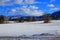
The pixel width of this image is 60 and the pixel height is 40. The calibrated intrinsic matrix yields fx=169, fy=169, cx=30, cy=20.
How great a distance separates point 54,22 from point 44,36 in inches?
9.2

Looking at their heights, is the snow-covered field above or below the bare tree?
below

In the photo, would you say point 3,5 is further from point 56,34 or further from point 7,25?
point 56,34

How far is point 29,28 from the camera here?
2.27m

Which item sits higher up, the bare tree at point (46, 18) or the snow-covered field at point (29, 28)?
the bare tree at point (46, 18)

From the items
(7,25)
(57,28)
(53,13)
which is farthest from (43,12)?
(7,25)

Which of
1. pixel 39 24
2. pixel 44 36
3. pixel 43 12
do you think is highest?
pixel 43 12

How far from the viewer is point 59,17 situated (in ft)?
7.48

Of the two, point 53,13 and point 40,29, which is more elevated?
point 53,13

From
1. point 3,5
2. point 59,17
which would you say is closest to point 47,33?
point 59,17

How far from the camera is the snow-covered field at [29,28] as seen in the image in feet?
7.38

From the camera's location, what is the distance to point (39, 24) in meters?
2.28

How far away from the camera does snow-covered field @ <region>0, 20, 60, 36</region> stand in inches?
88.6

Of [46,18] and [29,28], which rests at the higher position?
[46,18]

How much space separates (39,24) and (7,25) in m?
0.43
